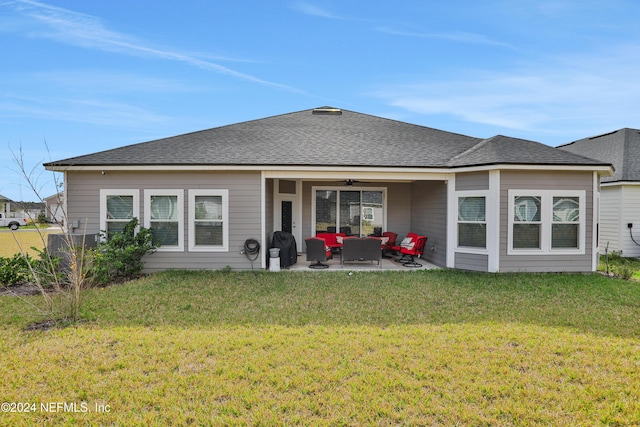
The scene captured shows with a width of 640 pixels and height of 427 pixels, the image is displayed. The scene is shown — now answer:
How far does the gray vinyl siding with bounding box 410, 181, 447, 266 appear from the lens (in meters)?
9.77

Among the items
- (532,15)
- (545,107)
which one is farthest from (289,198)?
(545,107)

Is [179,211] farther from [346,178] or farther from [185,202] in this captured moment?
[346,178]

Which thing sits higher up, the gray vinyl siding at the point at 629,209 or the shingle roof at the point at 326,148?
the shingle roof at the point at 326,148

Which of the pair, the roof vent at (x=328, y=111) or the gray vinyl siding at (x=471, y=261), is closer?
the gray vinyl siding at (x=471, y=261)

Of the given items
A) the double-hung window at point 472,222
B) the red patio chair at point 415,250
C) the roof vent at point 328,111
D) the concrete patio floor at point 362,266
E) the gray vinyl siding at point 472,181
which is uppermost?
the roof vent at point 328,111

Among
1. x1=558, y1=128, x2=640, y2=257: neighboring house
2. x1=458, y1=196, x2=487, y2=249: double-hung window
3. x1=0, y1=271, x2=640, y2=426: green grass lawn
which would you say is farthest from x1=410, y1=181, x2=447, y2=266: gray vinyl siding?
x1=558, y1=128, x2=640, y2=257: neighboring house

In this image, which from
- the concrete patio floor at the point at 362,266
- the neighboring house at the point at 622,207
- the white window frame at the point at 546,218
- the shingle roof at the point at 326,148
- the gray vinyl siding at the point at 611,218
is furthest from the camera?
the gray vinyl siding at the point at 611,218

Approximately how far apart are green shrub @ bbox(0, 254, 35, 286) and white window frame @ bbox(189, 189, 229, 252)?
3618mm

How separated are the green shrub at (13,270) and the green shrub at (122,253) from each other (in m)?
1.58

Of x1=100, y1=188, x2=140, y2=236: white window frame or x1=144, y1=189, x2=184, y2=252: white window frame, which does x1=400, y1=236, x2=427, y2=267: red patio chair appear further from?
x1=100, y1=188, x2=140, y2=236: white window frame

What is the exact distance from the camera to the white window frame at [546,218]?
8.62 meters

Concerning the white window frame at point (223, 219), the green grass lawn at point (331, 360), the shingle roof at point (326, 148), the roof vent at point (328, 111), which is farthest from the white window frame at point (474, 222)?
the roof vent at point (328, 111)

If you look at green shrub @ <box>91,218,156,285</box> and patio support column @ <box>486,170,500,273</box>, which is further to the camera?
patio support column @ <box>486,170,500,273</box>

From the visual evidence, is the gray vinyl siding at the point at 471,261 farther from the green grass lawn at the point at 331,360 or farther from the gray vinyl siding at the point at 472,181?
the green grass lawn at the point at 331,360
